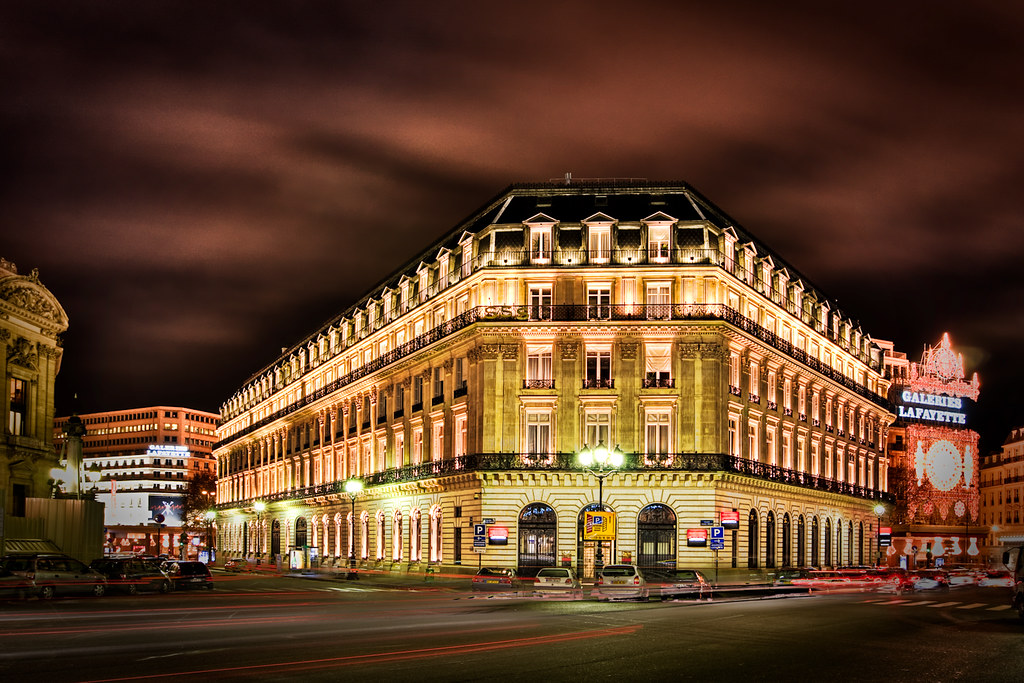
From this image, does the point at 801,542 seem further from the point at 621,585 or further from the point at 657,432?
the point at 621,585

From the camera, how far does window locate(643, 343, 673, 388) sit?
5778cm

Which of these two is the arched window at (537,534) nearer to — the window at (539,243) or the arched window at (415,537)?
→ the arched window at (415,537)

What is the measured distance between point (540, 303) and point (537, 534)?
12765mm

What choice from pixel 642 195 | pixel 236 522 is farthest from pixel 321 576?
pixel 236 522

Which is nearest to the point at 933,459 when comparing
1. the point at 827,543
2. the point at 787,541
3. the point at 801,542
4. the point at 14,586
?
the point at 827,543

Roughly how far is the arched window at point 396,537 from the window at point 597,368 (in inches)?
800

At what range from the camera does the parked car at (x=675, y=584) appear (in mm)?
40344

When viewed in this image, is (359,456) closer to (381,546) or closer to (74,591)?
(381,546)

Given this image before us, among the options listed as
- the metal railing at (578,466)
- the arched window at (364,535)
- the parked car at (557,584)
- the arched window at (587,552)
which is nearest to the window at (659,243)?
the metal railing at (578,466)

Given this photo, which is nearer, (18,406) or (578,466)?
(578,466)

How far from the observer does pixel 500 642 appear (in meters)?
21.5

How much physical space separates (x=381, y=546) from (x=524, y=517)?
781 inches

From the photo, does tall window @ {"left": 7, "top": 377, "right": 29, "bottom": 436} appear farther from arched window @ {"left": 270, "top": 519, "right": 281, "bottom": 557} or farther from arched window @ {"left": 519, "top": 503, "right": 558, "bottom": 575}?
arched window @ {"left": 270, "top": 519, "right": 281, "bottom": 557}

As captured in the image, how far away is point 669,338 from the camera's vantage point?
190 ft
